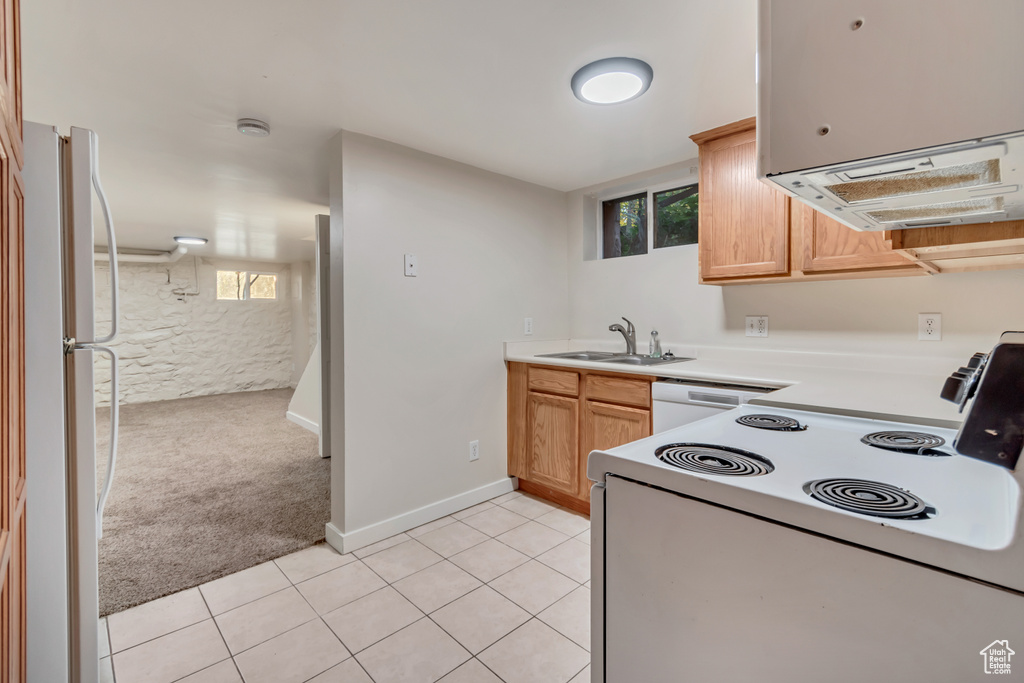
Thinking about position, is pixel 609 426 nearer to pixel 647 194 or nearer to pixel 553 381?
pixel 553 381

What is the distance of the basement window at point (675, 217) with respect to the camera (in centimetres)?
291

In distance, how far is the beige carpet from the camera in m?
2.18

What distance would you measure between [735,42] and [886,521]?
1.68 m

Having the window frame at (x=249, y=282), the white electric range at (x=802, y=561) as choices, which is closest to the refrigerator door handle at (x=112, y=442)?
the white electric range at (x=802, y=561)

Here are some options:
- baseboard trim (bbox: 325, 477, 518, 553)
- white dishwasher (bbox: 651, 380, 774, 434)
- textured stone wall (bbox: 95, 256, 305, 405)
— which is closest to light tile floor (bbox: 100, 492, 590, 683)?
baseboard trim (bbox: 325, 477, 518, 553)

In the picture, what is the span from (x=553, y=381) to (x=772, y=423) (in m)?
1.77

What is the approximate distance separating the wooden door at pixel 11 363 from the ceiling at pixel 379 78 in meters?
0.80

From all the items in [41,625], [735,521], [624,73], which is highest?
[624,73]

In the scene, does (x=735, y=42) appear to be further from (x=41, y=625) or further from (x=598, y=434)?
(x=41, y=625)

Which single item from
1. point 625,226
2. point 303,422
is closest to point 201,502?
point 303,422

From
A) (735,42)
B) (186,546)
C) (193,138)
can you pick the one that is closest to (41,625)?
(186,546)

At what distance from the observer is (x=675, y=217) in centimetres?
299

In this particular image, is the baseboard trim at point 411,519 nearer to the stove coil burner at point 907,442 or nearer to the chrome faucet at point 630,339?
the chrome faucet at point 630,339

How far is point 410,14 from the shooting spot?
149 centimetres
